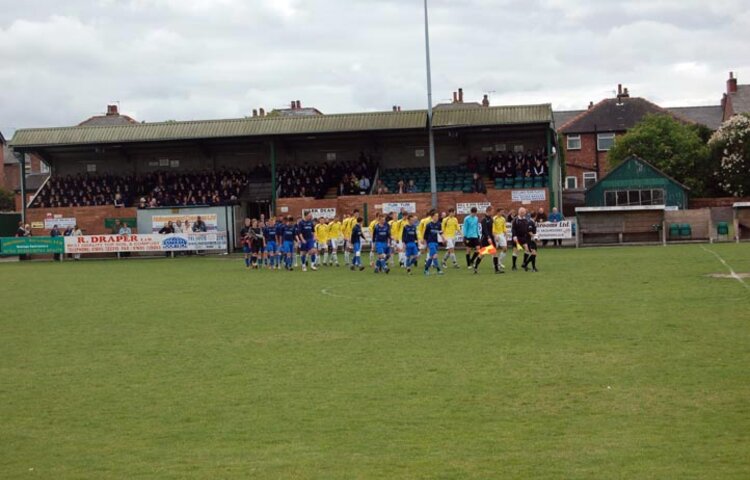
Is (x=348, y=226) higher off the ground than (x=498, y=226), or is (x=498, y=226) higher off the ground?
(x=348, y=226)

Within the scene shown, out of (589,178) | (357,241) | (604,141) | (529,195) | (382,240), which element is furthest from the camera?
(589,178)

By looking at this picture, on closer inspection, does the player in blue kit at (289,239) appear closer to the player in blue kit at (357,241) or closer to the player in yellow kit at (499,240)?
the player in blue kit at (357,241)

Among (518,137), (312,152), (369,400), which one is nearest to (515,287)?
(369,400)

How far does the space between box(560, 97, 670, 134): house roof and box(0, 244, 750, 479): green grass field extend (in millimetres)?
60676

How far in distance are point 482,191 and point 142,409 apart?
124 ft

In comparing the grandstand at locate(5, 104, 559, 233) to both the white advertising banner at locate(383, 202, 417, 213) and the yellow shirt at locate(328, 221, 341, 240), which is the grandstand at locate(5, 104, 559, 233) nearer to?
the white advertising banner at locate(383, 202, 417, 213)

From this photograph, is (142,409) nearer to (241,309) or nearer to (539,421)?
(539,421)

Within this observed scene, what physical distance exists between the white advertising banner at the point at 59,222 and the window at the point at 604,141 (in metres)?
46.5

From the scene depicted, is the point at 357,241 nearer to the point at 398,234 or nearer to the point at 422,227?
the point at 398,234

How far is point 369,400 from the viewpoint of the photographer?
1059 centimetres

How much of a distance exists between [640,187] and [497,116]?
30.6 ft

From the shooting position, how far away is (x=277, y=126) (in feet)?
171

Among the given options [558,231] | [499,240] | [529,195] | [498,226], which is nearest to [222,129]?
[529,195]

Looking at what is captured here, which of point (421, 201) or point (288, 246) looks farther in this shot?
point (421, 201)
